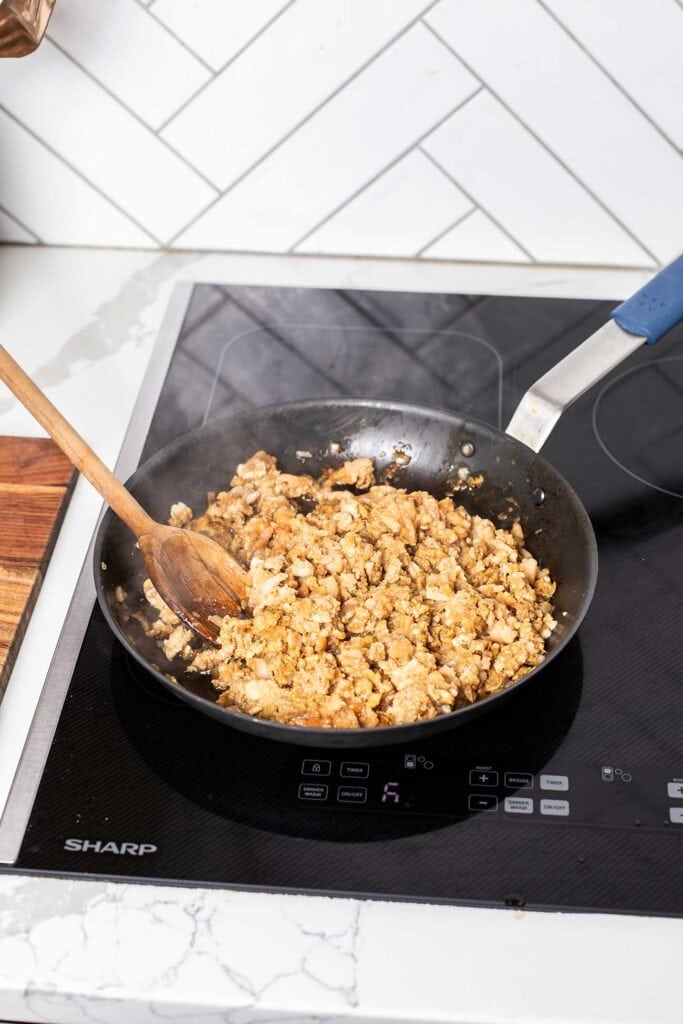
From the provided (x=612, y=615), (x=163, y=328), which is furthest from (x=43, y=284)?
(x=612, y=615)

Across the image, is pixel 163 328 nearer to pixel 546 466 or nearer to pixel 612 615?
pixel 546 466

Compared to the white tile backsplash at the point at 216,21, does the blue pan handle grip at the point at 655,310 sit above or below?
above

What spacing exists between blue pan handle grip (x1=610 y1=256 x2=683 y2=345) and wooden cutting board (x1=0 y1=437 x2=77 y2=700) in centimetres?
69

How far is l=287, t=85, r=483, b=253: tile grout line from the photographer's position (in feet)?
4.28

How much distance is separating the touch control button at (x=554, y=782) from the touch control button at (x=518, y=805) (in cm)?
2

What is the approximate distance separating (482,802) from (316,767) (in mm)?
154

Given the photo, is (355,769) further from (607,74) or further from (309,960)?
(607,74)

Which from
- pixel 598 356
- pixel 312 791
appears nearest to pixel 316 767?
pixel 312 791

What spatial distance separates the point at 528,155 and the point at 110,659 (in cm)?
90

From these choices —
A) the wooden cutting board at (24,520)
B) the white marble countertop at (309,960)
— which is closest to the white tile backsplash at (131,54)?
the wooden cutting board at (24,520)

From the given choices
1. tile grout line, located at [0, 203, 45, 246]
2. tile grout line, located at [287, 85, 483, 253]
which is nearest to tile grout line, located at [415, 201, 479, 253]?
tile grout line, located at [287, 85, 483, 253]

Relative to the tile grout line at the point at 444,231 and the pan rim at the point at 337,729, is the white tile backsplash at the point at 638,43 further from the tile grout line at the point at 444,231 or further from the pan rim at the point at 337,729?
the pan rim at the point at 337,729

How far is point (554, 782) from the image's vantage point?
86 cm

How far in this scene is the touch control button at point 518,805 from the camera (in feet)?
2.76
